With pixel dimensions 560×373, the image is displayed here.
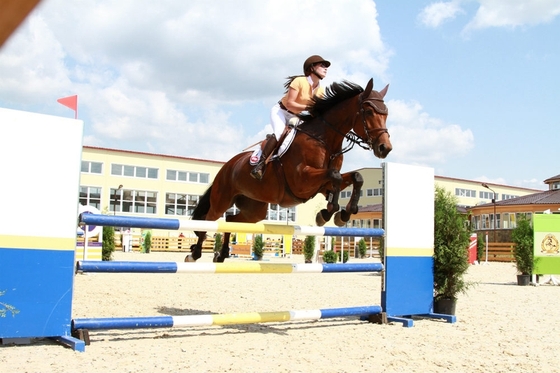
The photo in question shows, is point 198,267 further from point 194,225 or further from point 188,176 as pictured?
point 188,176

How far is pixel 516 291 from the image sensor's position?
11.0 m

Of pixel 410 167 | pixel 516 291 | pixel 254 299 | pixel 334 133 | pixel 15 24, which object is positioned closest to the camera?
pixel 15 24

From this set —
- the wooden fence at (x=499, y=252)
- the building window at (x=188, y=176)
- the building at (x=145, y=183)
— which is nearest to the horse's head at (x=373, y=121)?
the wooden fence at (x=499, y=252)

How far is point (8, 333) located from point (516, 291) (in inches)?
382

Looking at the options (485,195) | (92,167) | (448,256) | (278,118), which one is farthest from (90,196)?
(485,195)

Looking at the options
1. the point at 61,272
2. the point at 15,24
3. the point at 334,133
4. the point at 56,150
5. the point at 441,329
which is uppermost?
the point at 334,133

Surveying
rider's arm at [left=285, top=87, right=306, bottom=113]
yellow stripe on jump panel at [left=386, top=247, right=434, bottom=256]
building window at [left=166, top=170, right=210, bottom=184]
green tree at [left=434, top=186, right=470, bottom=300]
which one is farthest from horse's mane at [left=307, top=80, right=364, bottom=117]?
building window at [left=166, top=170, right=210, bottom=184]

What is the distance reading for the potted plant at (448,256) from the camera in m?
6.77

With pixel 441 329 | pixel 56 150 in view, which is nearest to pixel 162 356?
pixel 56 150

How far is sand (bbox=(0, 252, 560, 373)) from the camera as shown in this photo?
12.6ft

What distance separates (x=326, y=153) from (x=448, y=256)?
263 centimetres

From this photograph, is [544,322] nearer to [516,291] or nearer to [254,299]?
[254,299]

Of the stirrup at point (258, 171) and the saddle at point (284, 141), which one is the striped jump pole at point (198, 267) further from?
the saddle at point (284, 141)

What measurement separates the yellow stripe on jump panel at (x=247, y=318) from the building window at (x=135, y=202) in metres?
31.2
